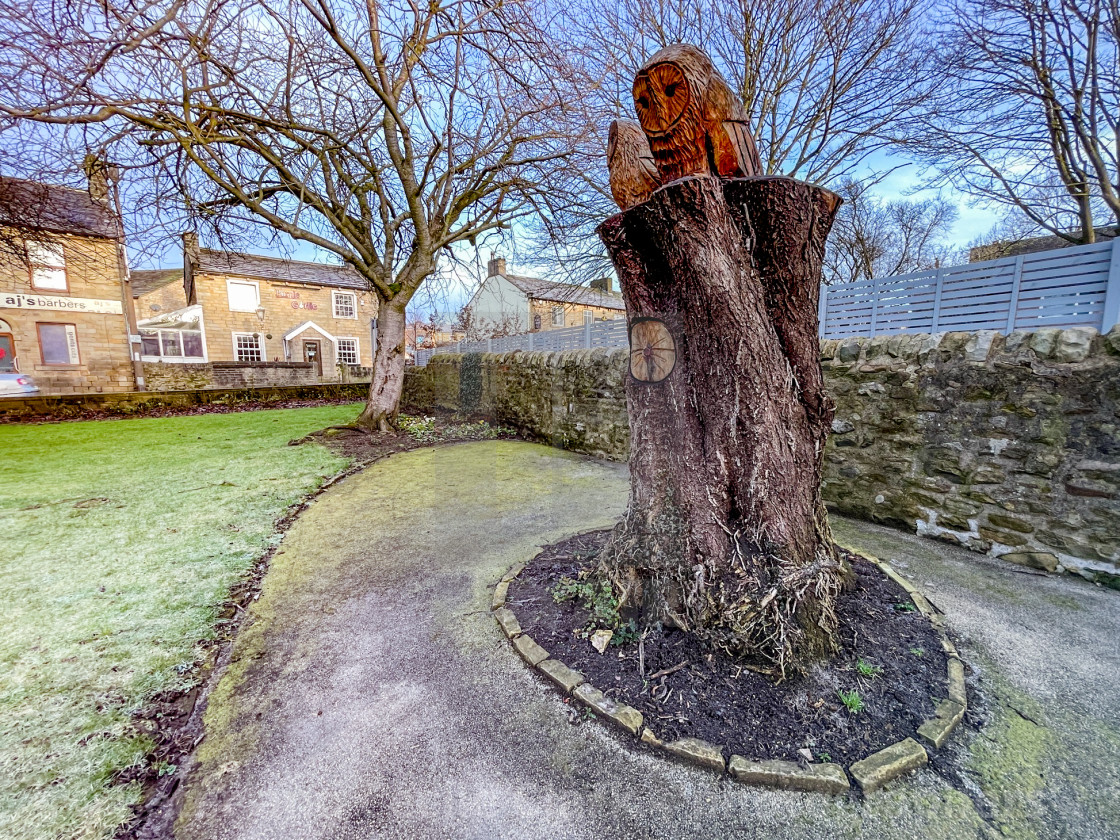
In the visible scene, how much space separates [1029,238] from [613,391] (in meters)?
14.4

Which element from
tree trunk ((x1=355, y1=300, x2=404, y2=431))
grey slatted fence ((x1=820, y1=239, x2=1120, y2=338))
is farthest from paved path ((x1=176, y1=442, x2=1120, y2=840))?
tree trunk ((x1=355, y1=300, x2=404, y2=431))

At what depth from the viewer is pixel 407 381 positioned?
1313 centimetres

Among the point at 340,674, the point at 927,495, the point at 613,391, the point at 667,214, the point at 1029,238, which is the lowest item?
the point at 340,674

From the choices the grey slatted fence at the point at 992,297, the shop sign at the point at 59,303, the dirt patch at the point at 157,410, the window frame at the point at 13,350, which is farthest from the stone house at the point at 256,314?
the grey slatted fence at the point at 992,297

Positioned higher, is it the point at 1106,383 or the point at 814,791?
the point at 1106,383

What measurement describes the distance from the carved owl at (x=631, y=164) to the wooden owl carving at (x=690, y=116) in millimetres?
105

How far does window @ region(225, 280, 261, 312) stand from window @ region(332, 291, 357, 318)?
350 centimetres

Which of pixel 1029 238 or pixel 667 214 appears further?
pixel 1029 238

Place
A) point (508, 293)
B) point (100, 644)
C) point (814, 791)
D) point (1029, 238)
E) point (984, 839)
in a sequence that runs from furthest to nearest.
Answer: point (508, 293) < point (1029, 238) < point (100, 644) < point (814, 791) < point (984, 839)

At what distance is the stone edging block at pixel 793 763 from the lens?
1.53 metres

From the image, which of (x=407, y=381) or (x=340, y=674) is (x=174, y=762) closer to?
(x=340, y=674)

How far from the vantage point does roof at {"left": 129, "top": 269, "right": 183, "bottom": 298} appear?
73.4 ft

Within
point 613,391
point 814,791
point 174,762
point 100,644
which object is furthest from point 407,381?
point 814,791

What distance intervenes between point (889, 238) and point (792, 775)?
70.3 feet
